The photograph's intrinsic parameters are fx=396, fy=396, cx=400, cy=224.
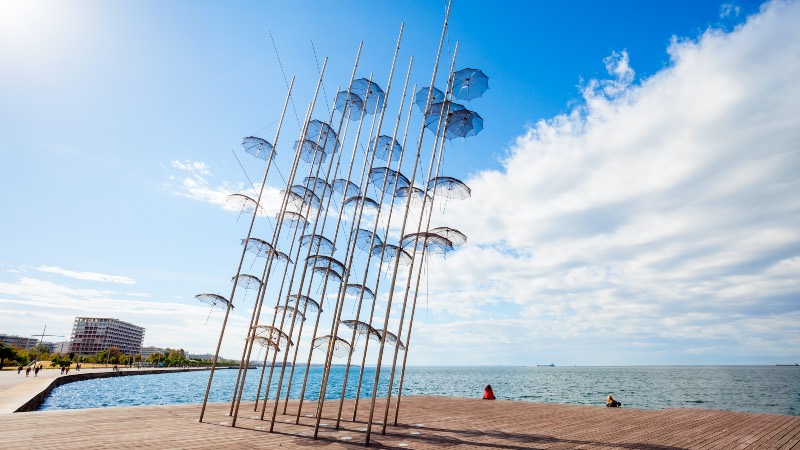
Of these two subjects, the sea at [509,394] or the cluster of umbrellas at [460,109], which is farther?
the sea at [509,394]

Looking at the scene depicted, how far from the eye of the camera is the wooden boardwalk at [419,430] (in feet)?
37.6

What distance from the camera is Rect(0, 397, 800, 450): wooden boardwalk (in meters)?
11.5

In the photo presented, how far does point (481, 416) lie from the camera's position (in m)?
18.8

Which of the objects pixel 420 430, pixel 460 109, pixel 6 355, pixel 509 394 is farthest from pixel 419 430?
pixel 6 355

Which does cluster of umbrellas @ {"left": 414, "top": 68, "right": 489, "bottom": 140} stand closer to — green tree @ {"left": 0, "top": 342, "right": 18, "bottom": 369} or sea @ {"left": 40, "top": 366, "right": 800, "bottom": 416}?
sea @ {"left": 40, "top": 366, "right": 800, "bottom": 416}

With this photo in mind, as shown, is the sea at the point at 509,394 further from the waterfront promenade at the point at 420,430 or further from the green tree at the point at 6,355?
the green tree at the point at 6,355

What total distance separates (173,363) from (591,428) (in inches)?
7387

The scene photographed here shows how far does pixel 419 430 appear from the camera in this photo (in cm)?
1461

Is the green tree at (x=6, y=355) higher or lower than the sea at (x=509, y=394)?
lower

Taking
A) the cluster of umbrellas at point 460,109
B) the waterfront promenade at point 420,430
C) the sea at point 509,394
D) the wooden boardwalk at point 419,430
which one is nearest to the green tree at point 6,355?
the sea at point 509,394

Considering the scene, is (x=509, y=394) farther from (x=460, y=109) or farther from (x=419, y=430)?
(x=460, y=109)

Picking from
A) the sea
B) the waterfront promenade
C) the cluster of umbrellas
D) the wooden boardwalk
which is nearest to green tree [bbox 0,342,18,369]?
the sea

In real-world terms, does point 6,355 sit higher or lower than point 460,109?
lower

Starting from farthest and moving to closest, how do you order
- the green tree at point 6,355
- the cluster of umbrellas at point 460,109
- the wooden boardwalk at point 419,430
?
the green tree at point 6,355, the cluster of umbrellas at point 460,109, the wooden boardwalk at point 419,430
